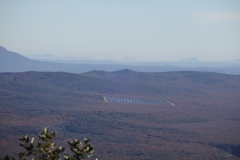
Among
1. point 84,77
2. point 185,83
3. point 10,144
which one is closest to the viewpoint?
point 10,144

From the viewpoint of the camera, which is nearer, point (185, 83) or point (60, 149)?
point (60, 149)

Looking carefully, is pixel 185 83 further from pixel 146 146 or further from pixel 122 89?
pixel 146 146

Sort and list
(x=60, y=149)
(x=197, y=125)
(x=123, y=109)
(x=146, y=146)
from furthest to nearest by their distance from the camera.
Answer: (x=123, y=109) < (x=197, y=125) < (x=146, y=146) < (x=60, y=149)

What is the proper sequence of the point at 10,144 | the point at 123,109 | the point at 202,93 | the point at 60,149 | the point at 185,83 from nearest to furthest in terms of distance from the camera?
1. the point at 60,149
2. the point at 10,144
3. the point at 123,109
4. the point at 202,93
5. the point at 185,83

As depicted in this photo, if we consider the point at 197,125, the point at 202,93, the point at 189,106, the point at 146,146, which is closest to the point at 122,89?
the point at 202,93

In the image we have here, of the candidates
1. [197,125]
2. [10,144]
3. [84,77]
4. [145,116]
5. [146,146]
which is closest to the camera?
[10,144]

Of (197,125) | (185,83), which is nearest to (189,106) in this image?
(197,125)

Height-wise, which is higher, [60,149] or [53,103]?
[60,149]

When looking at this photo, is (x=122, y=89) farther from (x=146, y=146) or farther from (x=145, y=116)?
(x=146, y=146)

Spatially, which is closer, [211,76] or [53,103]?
[53,103]
